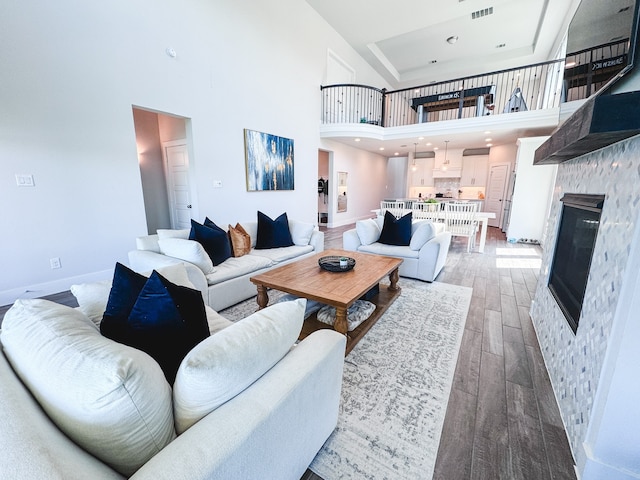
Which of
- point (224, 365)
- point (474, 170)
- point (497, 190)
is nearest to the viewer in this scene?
point (224, 365)

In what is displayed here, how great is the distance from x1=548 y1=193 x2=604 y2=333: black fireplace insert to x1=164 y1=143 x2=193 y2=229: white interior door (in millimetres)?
4919

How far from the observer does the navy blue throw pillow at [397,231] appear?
3.67m

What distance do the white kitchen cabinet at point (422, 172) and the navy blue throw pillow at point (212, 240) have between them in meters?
8.26

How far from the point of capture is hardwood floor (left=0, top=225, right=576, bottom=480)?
1.23 m

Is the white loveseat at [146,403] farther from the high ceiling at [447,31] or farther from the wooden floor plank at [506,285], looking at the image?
the high ceiling at [447,31]

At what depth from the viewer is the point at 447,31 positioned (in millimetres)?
7008

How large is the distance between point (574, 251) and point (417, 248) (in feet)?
5.70

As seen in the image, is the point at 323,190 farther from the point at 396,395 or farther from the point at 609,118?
the point at 609,118

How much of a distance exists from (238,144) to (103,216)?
2377 millimetres

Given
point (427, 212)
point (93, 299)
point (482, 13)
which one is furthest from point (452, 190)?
point (93, 299)

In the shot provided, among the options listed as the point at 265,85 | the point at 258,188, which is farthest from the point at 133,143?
the point at 265,85

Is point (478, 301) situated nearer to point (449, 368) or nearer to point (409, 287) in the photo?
point (409, 287)

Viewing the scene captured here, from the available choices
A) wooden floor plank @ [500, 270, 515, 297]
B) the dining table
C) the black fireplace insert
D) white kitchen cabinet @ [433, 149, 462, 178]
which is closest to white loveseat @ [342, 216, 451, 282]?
wooden floor plank @ [500, 270, 515, 297]

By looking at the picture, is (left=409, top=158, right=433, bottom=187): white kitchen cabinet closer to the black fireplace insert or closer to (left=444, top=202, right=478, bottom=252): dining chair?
(left=444, top=202, right=478, bottom=252): dining chair
